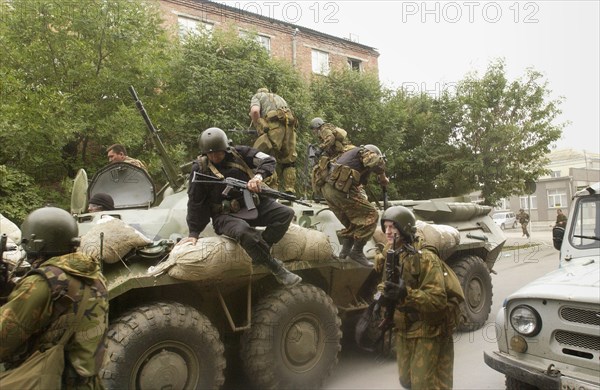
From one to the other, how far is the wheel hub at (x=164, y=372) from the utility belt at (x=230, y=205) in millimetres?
1271

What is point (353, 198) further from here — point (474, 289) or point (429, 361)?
point (474, 289)

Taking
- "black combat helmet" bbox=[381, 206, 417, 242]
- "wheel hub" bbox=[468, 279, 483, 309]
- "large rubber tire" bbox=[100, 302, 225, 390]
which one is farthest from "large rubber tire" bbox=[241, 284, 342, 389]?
"wheel hub" bbox=[468, 279, 483, 309]

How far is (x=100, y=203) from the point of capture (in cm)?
590

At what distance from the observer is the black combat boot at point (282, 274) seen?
4734 millimetres

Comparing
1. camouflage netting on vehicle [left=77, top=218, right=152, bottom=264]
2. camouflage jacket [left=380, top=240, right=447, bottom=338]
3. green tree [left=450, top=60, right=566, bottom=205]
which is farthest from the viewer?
green tree [left=450, top=60, right=566, bottom=205]

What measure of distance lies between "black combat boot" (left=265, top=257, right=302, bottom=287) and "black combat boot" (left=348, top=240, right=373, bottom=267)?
1.21 meters

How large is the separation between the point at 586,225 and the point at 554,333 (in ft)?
5.06

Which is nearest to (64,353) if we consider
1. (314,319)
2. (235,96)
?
(314,319)

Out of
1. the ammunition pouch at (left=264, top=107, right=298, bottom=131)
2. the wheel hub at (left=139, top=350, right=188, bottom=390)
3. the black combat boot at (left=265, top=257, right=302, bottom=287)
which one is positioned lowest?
the wheel hub at (left=139, top=350, right=188, bottom=390)

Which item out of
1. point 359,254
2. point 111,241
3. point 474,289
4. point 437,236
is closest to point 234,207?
point 111,241

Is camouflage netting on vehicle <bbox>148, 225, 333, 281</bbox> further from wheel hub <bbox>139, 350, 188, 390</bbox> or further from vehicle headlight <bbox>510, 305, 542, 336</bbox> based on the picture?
vehicle headlight <bbox>510, 305, 542, 336</bbox>

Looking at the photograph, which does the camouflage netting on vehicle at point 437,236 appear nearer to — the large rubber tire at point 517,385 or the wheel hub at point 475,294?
the wheel hub at point 475,294

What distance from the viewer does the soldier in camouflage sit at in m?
6.79

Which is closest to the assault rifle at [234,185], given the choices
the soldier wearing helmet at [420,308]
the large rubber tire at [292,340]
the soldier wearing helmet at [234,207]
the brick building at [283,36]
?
the soldier wearing helmet at [234,207]
